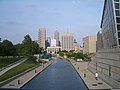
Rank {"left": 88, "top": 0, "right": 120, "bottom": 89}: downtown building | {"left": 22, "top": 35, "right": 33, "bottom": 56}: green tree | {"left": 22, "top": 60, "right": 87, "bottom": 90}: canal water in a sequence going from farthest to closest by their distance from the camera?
{"left": 22, "top": 35, "right": 33, "bottom": 56}: green tree < {"left": 22, "top": 60, "right": 87, "bottom": 90}: canal water < {"left": 88, "top": 0, "right": 120, "bottom": 89}: downtown building

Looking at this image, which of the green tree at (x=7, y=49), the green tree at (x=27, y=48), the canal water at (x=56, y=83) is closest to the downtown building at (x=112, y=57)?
the canal water at (x=56, y=83)

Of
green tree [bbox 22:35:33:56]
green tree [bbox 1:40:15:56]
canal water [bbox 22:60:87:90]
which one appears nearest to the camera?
canal water [bbox 22:60:87:90]

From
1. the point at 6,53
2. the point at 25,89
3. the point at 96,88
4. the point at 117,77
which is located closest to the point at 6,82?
the point at 25,89

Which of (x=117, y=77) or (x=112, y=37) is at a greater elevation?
(x=112, y=37)

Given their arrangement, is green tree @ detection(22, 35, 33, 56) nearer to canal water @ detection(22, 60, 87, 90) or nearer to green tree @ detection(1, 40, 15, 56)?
green tree @ detection(1, 40, 15, 56)

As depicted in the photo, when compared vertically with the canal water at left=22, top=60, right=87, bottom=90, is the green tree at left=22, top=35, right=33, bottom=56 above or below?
above

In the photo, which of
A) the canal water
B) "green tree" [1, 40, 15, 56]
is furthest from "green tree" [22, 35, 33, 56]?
the canal water

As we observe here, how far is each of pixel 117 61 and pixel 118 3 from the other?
88.2 ft

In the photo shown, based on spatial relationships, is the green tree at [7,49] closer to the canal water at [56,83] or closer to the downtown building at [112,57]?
the canal water at [56,83]

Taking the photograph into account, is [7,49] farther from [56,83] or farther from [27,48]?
[56,83]

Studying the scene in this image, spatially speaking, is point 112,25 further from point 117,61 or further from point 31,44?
point 31,44

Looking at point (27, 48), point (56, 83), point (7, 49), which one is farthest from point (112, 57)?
point (27, 48)

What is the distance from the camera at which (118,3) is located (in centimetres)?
6444

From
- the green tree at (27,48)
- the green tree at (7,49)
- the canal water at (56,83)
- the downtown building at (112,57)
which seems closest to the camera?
the downtown building at (112,57)
